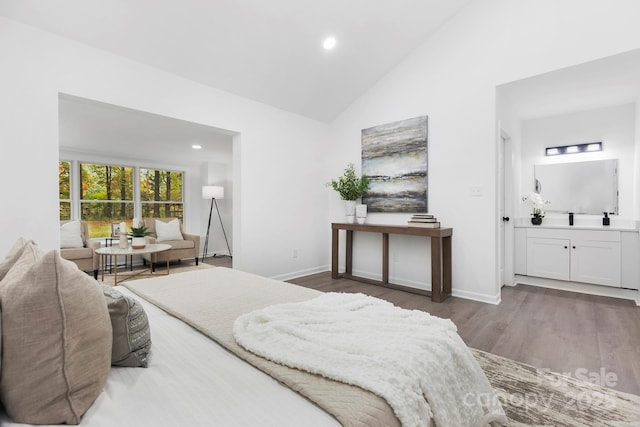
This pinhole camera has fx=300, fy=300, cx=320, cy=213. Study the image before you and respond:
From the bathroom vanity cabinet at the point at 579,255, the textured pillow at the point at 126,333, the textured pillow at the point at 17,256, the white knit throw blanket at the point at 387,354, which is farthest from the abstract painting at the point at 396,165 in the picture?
the textured pillow at the point at 17,256

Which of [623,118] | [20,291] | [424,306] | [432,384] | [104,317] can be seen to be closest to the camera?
[20,291]

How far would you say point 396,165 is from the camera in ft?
13.0

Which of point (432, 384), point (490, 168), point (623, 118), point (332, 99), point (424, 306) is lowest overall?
point (424, 306)

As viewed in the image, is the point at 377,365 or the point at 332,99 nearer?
the point at 377,365

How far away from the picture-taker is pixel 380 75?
4078 millimetres

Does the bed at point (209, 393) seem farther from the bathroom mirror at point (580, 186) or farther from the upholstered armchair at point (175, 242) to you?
the bathroom mirror at point (580, 186)

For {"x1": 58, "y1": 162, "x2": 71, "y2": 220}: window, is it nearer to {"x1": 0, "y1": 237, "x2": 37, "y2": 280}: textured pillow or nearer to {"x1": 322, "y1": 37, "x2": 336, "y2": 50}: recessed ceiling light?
{"x1": 322, "y1": 37, "x2": 336, "y2": 50}: recessed ceiling light

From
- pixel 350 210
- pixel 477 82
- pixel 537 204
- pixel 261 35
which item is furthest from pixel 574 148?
pixel 261 35

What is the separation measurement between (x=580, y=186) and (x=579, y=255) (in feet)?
3.26

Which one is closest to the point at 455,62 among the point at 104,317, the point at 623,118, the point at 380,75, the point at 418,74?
the point at 418,74

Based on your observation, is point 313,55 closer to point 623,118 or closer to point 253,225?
point 253,225

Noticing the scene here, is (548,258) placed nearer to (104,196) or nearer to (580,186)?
(580,186)

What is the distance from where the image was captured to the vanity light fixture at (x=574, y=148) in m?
3.91

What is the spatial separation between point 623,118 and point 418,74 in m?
2.61
